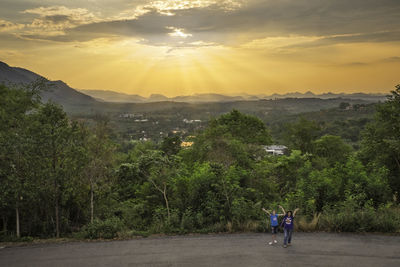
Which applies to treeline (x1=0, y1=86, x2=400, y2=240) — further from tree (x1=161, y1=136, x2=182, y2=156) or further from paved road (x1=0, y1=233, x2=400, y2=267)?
tree (x1=161, y1=136, x2=182, y2=156)

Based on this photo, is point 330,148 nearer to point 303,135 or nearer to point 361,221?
point 303,135

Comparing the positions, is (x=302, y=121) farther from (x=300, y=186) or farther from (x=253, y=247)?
(x=253, y=247)

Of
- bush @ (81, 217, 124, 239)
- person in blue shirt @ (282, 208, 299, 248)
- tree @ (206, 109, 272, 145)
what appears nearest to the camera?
person in blue shirt @ (282, 208, 299, 248)

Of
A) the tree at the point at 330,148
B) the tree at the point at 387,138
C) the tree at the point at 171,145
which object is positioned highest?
the tree at the point at 387,138

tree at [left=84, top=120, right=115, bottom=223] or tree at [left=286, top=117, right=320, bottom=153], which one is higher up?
tree at [left=84, top=120, right=115, bottom=223]

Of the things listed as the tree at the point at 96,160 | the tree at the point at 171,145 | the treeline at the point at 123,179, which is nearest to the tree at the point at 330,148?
the tree at the point at 171,145

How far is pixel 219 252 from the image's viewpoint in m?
10.1

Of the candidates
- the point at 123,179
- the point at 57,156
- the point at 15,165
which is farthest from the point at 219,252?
the point at 15,165

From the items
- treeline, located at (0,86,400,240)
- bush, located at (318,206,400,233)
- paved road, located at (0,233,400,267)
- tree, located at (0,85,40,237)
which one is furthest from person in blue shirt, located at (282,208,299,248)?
tree, located at (0,85,40,237)

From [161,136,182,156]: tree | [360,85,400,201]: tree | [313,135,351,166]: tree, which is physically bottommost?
[313,135,351,166]: tree

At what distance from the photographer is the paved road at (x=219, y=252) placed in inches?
370

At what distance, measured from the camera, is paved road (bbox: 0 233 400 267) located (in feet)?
30.8

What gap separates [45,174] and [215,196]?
23.2 feet

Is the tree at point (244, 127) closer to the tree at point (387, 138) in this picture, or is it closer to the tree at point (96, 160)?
the tree at point (387, 138)
